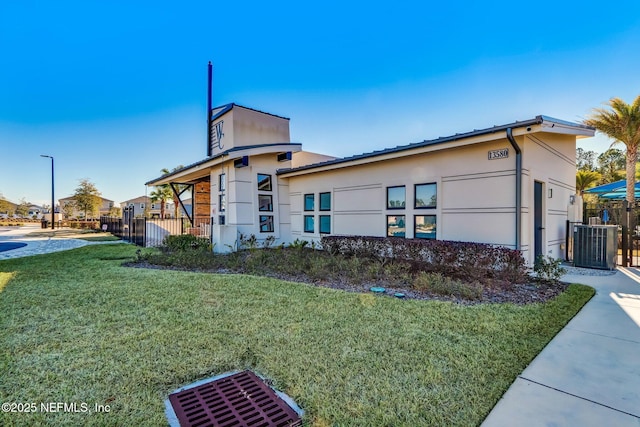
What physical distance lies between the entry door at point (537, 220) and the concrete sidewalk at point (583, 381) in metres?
3.40

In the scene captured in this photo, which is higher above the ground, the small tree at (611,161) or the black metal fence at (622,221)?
the small tree at (611,161)

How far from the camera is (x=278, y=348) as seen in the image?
299 centimetres

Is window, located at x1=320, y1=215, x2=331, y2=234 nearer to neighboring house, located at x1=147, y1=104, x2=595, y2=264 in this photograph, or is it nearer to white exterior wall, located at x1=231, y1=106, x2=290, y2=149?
neighboring house, located at x1=147, y1=104, x2=595, y2=264

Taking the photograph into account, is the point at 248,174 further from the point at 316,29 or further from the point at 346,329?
the point at 346,329

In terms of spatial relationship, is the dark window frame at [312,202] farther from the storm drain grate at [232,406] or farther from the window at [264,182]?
the storm drain grate at [232,406]

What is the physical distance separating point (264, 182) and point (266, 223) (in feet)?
5.14

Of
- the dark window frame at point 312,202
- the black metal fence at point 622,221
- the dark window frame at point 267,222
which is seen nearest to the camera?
the black metal fence at point 622,221

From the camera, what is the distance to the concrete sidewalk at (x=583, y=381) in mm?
2027

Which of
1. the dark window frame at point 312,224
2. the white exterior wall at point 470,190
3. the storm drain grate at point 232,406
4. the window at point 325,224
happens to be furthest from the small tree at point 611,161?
the storm drain grate at point 232,406

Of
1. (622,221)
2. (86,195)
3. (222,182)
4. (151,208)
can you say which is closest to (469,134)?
(622,221)

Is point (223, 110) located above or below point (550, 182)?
above

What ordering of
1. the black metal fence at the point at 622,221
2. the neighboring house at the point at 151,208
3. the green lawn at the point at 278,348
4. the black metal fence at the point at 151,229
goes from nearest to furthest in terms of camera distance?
the green lawn at the point at 278,348 → the black metal fence at the point at 622,221 → the black metal fence at the point at 151,229 → the neighboring house at the point at 151,208

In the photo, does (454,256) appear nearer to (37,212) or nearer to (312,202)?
(312,202)

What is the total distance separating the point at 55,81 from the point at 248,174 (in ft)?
33.2
